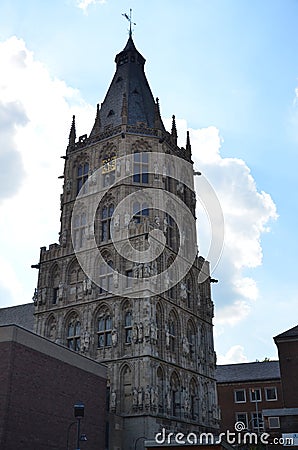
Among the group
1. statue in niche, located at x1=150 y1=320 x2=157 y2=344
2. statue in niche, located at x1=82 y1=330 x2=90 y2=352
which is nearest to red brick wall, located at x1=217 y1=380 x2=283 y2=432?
statue in niche, located at x1=150 y1=320 x2=157 y2=344

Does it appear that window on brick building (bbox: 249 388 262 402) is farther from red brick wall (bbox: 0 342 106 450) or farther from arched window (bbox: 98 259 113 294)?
red brick wall (bbox: 0 342 106 450)

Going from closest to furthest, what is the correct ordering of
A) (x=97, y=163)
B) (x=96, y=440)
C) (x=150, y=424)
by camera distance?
(x=96, y=440)
(x=150, y=424)
(x=97, y=163)

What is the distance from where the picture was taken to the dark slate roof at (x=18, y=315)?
205ft

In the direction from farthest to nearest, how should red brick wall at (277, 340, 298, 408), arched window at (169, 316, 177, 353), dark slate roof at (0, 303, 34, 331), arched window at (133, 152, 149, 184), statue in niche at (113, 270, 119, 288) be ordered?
dark slate roof at (0, 303, 34, 331), arched window at (133, 152, 149, 184), arched window at (169, 316, 177, 353), statue in niche at (113, 270, 119, 288), red brick wall at (277, 340, 298, 408)

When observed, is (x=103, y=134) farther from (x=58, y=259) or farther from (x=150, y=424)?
(x=150, y=424)

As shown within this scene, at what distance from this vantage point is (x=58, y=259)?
186 feet

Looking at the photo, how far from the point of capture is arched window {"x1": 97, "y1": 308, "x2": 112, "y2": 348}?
5047 centimetres

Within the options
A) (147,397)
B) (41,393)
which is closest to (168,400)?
(147,397)

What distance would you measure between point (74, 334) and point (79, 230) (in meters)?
10.9

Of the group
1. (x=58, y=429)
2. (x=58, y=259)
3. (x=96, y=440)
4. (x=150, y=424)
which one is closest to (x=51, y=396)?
(x=58, y=429)

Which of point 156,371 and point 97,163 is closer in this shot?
point 156,371

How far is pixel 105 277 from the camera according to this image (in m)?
52.8

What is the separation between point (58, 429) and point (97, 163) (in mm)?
31416

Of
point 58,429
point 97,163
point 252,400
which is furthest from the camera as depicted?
point 252,400
